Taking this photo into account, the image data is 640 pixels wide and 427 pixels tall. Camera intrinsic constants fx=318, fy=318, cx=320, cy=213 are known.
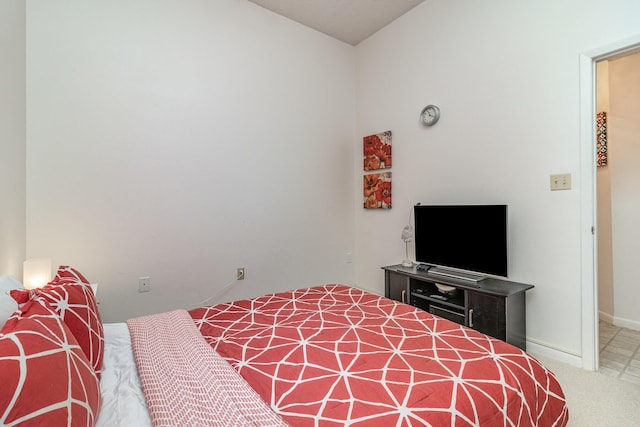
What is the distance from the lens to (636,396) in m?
1.85

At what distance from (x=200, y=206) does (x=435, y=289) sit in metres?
2.26

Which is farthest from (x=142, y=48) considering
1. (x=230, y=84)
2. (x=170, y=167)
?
(x=170, y=167)

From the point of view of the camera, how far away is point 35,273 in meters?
1.81

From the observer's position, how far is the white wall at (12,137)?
65.5 inches

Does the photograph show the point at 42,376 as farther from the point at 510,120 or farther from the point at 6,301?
the point at 510,120

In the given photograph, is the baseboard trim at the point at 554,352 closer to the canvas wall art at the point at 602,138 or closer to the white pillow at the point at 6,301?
the canvas wall art at the point at 602,138

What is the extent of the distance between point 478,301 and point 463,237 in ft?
1.78

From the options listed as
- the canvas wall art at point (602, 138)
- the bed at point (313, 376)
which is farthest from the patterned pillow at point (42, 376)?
the canvas wall art at point (602, 138)

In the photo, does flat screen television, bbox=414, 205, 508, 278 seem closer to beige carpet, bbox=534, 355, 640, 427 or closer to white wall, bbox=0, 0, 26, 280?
beige carpet, bbox=534, 355, 640, 427

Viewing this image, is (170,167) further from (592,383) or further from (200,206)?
(592,383)

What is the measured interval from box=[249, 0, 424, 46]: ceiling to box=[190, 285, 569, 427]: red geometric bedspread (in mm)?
3013

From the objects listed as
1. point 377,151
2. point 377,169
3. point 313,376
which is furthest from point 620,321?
point 313,376

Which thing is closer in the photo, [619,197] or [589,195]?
[589,195]

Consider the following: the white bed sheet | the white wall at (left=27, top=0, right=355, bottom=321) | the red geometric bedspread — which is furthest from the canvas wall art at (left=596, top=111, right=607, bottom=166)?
the white bed sheet
